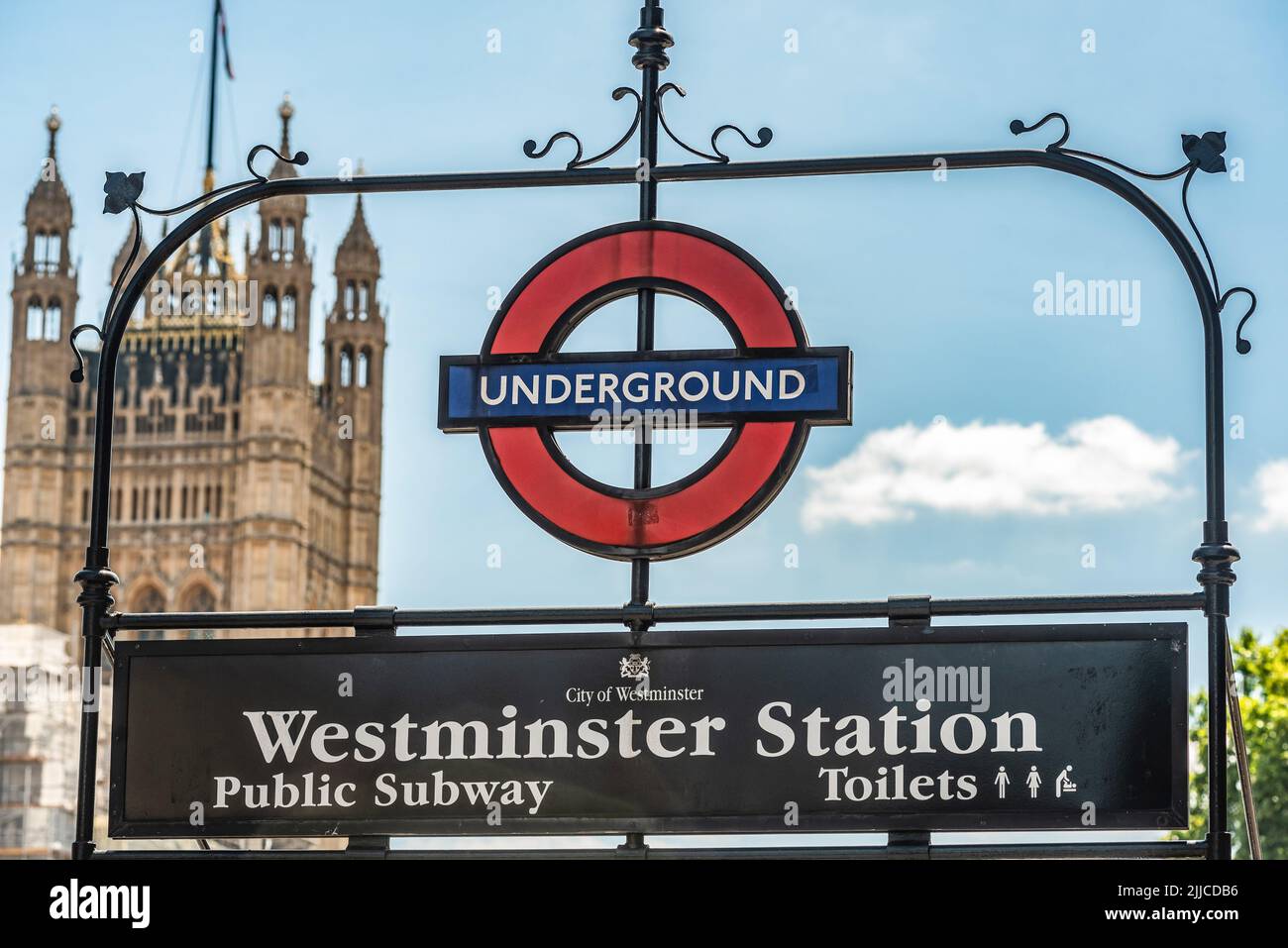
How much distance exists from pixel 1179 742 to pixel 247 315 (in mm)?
131662

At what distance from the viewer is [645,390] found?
28.6ft

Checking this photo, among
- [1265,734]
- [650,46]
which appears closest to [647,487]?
[650,46]

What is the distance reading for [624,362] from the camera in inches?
344

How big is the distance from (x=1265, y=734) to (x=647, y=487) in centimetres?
5341

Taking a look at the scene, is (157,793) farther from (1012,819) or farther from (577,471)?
(1012,819)

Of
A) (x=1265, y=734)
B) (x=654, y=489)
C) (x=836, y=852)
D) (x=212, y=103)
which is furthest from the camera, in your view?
(x=212, y=103)

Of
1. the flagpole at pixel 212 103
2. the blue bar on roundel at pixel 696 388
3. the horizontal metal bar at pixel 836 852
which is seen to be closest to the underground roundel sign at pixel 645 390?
the blue bar on roundel at pixel 696 388

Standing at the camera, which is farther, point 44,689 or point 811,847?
point 44,689

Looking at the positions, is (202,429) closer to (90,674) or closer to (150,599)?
(150,599)

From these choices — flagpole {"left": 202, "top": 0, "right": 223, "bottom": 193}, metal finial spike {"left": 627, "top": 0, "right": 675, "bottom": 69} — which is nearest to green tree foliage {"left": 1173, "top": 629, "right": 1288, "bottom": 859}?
metal finial spike {"left": 627, "top": 0, "right": 675, "bottom": 69}

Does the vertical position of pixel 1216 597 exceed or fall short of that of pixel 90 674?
it exceeds it

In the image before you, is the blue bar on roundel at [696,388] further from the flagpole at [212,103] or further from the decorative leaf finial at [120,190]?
the flagpole at [212,103]

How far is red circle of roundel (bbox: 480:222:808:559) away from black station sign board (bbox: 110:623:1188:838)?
18.2 inches
